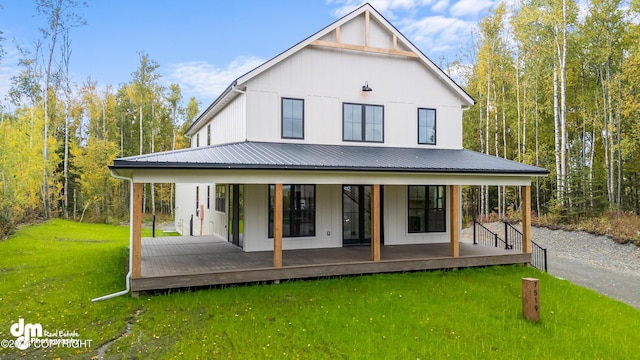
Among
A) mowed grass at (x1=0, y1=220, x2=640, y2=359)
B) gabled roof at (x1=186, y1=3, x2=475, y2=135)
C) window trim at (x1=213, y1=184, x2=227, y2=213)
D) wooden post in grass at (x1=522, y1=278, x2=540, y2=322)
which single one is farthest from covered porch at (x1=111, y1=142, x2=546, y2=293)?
wooden post in grass at (x1=522, y1=278, x2=540, y2=322)

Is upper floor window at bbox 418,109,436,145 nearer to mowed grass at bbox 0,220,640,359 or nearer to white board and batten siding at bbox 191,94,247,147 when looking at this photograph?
mowed grass at bbox 0,220,640,359

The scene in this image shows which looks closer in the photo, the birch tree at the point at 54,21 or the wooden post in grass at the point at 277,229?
the wooden post in grass at the point at 277,229

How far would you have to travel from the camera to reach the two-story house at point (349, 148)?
9766mm

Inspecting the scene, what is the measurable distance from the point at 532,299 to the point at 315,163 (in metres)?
4.90

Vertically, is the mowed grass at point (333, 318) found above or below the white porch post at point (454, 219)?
below

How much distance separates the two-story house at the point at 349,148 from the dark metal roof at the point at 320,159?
0.04 m

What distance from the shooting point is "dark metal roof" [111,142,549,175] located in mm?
8023

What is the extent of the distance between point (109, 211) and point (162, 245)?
59.8ft

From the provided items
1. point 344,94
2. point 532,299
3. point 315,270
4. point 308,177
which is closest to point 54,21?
point 344,94

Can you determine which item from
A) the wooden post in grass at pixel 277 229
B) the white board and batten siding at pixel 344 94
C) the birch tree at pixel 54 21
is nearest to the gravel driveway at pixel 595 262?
the white board and batten siding at pixel 344 94

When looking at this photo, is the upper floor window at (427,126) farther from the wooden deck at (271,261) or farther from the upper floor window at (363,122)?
the wooden deck at (271,261)

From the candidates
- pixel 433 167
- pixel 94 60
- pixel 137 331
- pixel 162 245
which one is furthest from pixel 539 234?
pixel 94 60

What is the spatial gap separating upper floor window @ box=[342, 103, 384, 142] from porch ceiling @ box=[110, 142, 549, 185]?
1.32ft

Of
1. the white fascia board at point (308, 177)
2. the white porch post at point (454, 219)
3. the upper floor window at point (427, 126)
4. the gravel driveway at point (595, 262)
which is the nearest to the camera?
the white fascia board at point (308, 177)
